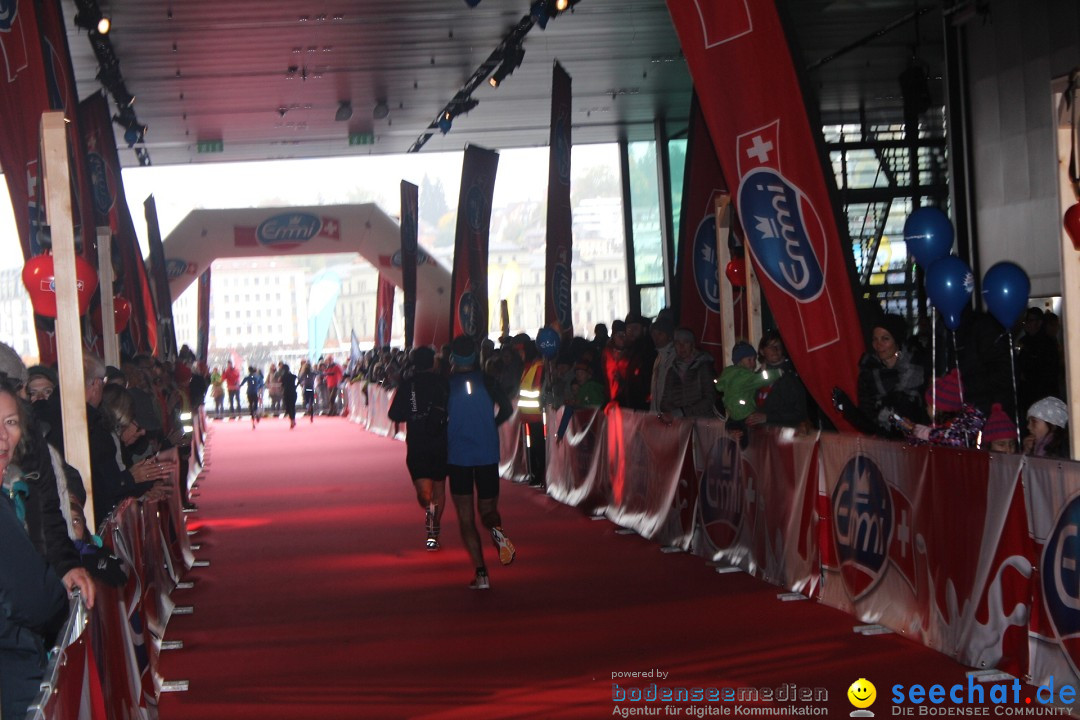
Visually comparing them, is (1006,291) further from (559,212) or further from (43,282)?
(559,212)

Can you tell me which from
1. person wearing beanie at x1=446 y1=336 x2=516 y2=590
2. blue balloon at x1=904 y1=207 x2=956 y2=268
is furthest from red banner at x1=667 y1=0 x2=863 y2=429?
person wearing beanie at x1=446 y1=336 x2=516 y2=590

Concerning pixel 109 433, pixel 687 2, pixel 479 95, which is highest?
pixel 479 95

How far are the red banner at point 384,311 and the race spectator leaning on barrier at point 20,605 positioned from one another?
96.2 ft

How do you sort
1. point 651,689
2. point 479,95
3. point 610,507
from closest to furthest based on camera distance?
point 651,689, point 610,507, point 479,95

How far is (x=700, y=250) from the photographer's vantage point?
40.8 ft

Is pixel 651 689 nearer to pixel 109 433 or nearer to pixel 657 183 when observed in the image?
pixel 109 433

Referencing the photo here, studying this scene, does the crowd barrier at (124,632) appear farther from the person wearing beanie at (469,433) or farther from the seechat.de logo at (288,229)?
the seechat.de logo at (288,229)

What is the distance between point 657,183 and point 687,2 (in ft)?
69.6

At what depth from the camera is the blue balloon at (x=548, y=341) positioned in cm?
1440

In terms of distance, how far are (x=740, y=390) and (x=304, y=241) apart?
72.4ft

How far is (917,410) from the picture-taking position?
24.4ft

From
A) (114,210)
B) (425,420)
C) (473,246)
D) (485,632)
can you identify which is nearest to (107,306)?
(425,420)

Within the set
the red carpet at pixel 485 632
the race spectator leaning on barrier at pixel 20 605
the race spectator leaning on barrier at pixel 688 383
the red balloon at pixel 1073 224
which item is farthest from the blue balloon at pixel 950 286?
the race spectator leaning on barrier at pixel 20 605

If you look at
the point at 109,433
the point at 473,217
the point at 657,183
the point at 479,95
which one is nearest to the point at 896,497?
the point at 109,433
